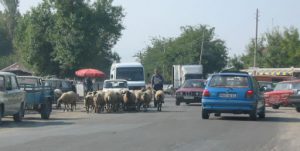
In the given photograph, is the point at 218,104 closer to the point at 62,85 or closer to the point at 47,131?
the point at 47,131

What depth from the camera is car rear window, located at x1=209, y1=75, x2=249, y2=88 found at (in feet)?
83.3

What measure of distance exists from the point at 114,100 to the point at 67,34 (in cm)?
3266

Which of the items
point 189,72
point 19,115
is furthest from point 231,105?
point 189,72

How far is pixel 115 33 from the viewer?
7000 centimetres

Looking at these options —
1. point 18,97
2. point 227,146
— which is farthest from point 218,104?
point 227,146

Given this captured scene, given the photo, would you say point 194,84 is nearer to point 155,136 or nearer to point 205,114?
point 205,114

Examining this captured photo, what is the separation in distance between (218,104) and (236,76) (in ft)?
4.51

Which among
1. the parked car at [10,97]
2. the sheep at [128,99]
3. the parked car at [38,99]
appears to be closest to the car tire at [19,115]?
the parked car at [10,97]

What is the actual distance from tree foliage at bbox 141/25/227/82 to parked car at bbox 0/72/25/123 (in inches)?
3108

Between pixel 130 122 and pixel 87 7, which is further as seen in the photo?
pixel 87 7

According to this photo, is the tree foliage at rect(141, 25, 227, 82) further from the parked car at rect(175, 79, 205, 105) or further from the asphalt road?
the asphalt road

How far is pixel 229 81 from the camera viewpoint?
25.6m

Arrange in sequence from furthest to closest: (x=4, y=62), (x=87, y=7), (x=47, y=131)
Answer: (x=4, y=62) < (x=87, y=7) < (x=47, y=131)

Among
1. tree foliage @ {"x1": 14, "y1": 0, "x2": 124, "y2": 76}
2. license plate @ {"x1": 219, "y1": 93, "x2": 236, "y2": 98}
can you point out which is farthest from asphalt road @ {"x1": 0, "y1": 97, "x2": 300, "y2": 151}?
tree foliage @ {"x1": 14, "y1": 0, "x2": 124, "y2": 76}
